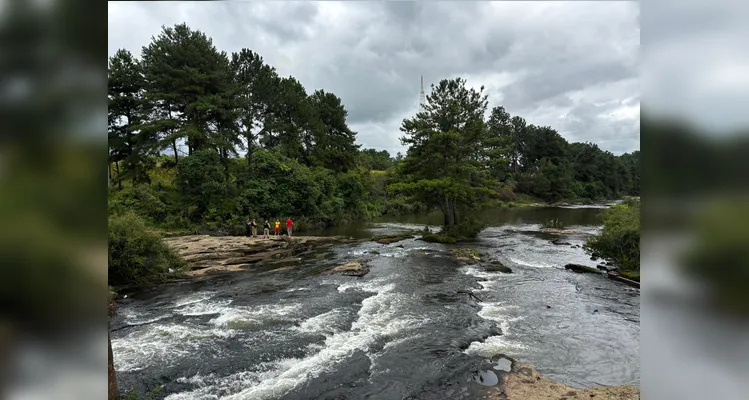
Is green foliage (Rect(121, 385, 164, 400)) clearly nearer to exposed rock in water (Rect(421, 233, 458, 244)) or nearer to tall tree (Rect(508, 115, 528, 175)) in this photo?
exposed rock in water (Rect(421, 233, 458, 244))

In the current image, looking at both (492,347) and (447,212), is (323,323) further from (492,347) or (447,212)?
(447,212)

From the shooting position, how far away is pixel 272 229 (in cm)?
2723

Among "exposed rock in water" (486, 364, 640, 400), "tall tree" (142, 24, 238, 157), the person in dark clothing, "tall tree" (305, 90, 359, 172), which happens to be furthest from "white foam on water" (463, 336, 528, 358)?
"tall tree" (305, 90, 359, 172)

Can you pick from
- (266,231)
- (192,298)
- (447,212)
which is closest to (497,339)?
(192,298)

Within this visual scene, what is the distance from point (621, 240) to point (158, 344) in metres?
14.4

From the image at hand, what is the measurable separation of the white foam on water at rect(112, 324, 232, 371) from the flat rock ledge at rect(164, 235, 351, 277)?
5.59 metres

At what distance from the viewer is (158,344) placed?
707 centimetres

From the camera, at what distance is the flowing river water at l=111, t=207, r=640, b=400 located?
568 centimetres
